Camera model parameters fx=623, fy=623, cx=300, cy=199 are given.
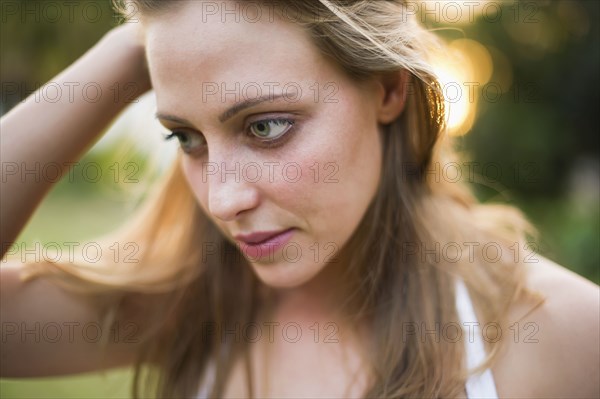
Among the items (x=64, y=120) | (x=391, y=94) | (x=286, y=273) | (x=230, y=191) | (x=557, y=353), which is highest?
(x=64, y=120)

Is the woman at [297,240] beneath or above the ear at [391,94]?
beneath

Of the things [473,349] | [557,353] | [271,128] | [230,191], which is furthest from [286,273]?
[557,353]

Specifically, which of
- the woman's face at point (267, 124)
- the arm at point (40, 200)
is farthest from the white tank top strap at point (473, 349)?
the arm at point (40, 200)

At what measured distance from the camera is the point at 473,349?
1.89m

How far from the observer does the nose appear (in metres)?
1.76

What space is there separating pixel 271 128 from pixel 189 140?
0.98ft

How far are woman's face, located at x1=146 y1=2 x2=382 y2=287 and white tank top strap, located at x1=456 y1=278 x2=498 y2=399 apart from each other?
46cm

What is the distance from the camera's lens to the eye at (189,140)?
1.88m

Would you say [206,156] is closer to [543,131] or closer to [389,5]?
[389,5]

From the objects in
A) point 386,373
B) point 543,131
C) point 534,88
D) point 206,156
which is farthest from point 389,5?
point 534,88

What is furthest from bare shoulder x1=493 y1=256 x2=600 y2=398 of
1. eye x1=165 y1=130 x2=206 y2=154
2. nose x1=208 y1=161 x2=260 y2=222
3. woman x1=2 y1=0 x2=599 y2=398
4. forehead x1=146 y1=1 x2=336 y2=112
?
eye x1=165 y1=130 x2=206 y2=154

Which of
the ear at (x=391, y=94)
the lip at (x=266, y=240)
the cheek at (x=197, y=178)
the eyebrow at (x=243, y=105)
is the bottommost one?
the lip at (x=266, y=240)

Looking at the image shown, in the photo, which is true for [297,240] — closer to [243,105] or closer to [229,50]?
[243,105]

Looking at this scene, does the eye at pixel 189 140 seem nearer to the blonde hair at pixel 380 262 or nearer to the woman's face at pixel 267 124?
the woman's face at pixel 267 124
